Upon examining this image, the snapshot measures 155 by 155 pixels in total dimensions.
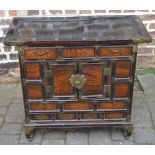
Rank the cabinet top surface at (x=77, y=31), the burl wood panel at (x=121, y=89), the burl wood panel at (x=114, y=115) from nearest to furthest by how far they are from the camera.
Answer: the cabinet top surface at (x=77, y=31) < the burl wood panel at (x=121, y=89) < the burl wood panel at (x=114, y=115)

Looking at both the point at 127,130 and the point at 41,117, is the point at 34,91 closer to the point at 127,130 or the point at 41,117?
the point at 41,117

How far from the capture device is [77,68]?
269cm

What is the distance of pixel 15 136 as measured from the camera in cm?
312

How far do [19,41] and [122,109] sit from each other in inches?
42.1

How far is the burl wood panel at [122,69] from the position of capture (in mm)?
2670

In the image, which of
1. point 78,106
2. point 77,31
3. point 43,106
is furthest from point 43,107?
point 77,31

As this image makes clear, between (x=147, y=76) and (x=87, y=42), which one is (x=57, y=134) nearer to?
(x=87, y=42)

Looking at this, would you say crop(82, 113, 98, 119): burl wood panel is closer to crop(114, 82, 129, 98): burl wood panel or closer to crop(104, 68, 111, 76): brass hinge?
crop(114, 82, 129, 98): burl wood panel

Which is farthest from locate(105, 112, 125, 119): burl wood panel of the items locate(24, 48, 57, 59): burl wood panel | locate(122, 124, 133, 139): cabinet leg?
locate(24, 48, 57, 59): burl wood panel

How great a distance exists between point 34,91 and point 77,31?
0.62 meters

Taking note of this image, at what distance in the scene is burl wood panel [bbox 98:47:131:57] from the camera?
2598 mm

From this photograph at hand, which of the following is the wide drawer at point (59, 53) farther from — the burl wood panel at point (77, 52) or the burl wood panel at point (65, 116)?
the burl wood panel at point (65, 116)

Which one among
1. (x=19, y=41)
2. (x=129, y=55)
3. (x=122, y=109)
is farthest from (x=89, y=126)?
(x=19, y=41)

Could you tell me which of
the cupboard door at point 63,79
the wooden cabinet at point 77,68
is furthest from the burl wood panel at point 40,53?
the cupboard door at point 63,79
